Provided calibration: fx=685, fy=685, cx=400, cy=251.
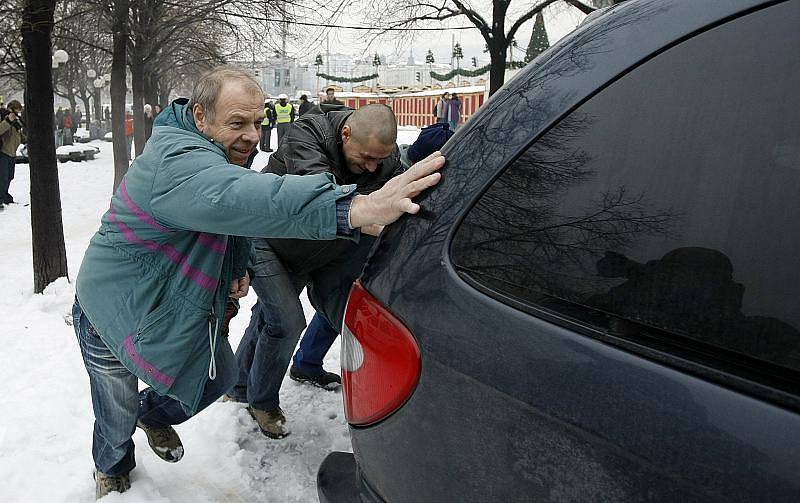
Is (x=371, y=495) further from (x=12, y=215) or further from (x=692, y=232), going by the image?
(x=12, y=215)

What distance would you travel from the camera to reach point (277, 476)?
2941mm

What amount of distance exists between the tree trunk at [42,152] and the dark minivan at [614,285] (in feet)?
18.9

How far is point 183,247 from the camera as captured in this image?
2.25m

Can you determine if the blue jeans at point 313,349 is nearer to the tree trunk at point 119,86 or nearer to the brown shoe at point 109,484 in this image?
the brown shoe at point 109,484

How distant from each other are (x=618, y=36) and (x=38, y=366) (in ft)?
13.4

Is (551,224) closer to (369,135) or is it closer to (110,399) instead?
(369,135)

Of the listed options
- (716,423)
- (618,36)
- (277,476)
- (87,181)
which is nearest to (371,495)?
(716,423)

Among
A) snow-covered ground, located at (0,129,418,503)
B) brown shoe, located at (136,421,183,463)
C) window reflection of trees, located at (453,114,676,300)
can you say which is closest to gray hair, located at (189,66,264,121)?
window reflection of trees, located at (453,114,676,300)

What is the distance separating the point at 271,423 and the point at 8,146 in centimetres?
1130

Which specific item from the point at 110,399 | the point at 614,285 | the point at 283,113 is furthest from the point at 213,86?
the point at 283,113

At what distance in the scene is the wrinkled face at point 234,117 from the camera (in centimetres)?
214

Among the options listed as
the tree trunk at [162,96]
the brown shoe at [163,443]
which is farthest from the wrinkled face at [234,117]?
the tree trunk at [162,96]

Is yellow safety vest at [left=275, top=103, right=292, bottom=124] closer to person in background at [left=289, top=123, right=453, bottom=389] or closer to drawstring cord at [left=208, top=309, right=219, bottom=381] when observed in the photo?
person in background at [left=289, top=123, right=453, bottom=389]

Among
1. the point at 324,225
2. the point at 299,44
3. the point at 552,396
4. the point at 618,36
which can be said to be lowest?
the point at 552,396
